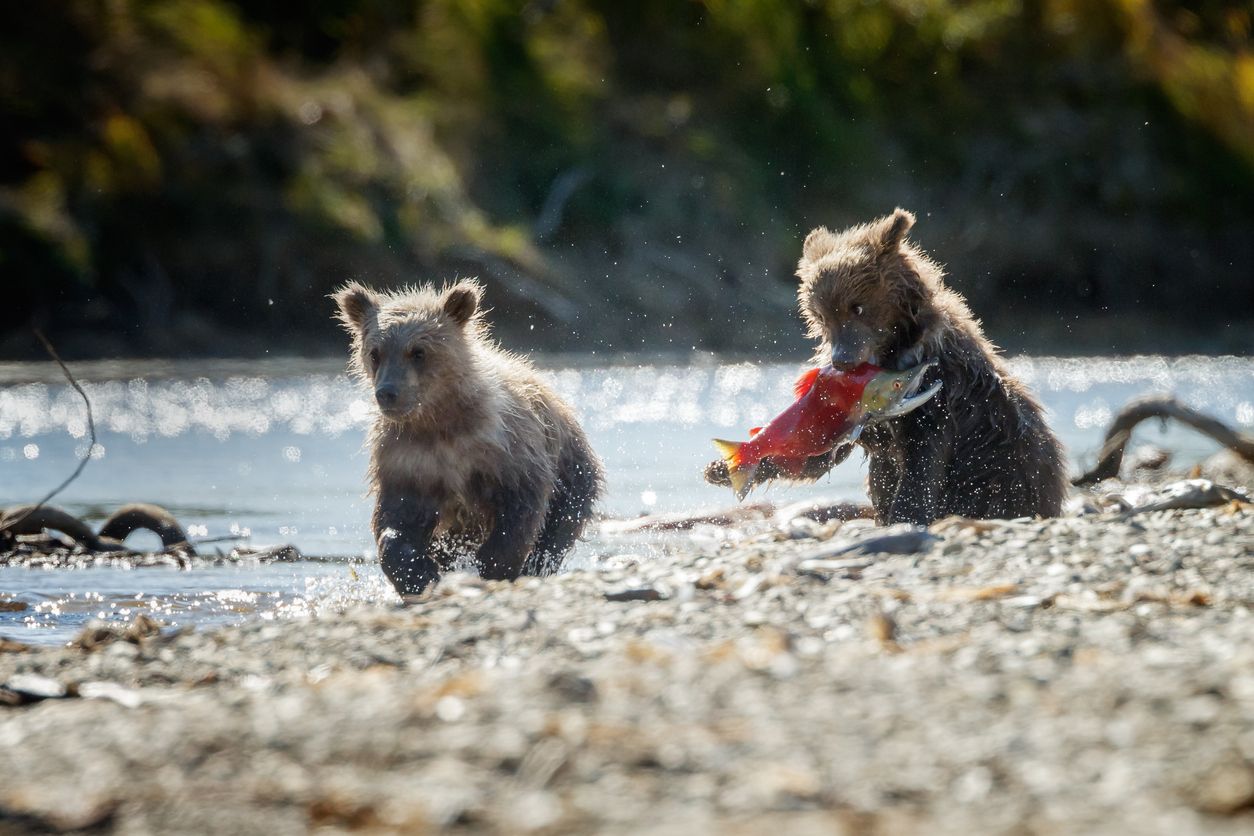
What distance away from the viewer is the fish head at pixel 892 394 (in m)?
7.59

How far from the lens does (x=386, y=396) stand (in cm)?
771

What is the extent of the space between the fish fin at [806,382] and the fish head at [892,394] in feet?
1.14

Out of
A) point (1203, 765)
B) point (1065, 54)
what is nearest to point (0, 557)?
point (1203, 765)

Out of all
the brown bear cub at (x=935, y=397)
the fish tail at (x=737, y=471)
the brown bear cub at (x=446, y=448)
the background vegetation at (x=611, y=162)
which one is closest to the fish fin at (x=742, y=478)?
the fish tail at (x=737, y=471)

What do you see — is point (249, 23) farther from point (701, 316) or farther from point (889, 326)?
point (889, 326)

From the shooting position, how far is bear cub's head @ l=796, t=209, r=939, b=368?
26.1 ft

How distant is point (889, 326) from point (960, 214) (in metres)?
26.2

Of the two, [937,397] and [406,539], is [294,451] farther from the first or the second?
[937,397]

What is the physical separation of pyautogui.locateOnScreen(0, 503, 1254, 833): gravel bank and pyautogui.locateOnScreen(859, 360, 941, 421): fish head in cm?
197

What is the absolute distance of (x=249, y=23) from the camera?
121 ft

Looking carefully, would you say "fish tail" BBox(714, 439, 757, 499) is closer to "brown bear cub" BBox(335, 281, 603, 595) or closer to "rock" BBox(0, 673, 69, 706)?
"brown bear cub" BBox(335, 281, 603, 595)

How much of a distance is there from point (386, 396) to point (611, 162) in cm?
2415

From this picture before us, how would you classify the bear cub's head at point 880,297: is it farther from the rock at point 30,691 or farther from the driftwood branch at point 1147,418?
the rock at point 30,691

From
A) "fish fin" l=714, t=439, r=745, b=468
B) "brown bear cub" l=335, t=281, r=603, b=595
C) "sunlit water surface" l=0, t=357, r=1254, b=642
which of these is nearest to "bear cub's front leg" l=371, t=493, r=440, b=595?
"brown bear cub" l=335, t=281, r=603, b=595
